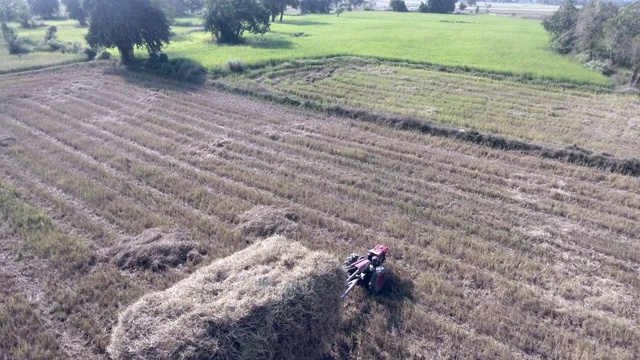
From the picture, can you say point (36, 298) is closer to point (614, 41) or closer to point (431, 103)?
point (431, 103)

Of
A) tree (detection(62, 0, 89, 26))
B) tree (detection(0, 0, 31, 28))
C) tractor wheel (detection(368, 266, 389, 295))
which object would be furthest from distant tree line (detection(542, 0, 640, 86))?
tree (detection(0, 0, 31, 28))

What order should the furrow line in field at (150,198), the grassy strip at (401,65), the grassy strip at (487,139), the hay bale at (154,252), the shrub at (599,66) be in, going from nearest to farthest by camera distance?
the hay bale at (154,252)
the furrow line in field at (150,198)
the grassy strip at (487,139)
the grassy strip at (401,65)
the shrub at (599,66)

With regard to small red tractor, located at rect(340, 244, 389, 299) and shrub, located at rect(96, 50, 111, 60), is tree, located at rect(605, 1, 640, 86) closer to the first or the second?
small red tractor, located at rect(340, 244, 389, 299)

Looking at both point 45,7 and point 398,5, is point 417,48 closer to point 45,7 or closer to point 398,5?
point 398,5

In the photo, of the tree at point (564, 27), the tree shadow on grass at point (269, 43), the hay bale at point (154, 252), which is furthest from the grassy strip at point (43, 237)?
the tree at point (564, 27)

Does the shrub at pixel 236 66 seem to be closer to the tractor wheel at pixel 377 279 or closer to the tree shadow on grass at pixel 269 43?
the tree shadow on grass at pixel 269 43

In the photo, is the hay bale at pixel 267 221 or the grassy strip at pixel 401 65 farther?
the grassy strip at pixel 401 65

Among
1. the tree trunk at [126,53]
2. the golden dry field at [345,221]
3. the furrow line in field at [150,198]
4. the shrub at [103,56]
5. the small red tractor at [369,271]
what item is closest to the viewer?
the golden dry field at [345,221]

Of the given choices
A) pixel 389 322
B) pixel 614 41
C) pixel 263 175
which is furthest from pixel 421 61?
pixel 389 322
